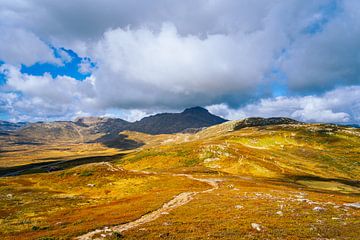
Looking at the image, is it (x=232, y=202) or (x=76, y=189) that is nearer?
(x=232, y=202)

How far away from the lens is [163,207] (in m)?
51.5

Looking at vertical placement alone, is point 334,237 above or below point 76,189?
above

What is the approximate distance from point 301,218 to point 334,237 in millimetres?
9083

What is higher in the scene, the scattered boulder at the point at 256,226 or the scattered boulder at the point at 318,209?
the scattered boulder at the point at 256,226

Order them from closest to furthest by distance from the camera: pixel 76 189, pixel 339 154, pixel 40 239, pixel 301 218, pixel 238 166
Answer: pixel 40 239 → pixel 301 218 → pixel 76 189 → pixel 238 166 → pixel 339 154

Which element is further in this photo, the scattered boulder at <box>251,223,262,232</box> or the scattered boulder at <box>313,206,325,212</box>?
the scattered boulder at <box>313,206,325,212</box>

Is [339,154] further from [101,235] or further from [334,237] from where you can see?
[101,235]

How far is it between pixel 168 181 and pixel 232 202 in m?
48.4

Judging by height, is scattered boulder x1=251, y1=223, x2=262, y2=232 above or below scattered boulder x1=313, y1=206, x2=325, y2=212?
above

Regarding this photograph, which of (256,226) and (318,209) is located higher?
(256,226)

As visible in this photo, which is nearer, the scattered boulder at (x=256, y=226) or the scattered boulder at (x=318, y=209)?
the scattered boulder at (x=256, y=226)

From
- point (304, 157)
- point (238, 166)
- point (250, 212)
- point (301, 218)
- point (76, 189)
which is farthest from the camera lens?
point (304, 157)

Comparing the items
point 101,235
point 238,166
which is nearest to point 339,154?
point 238,166

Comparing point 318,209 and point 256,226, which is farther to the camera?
point 318,209
